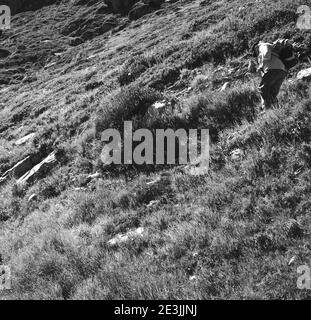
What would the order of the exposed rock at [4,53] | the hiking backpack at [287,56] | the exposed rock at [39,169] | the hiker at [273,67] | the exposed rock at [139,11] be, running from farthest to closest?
the exposed rock at [4,53] → the exposed rock at [139,11] → the exposed rock at [39,169] → the hiking backpack at [287,56] → the hiker at [273,67]

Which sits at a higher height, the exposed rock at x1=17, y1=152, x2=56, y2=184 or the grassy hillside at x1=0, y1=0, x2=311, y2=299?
the grassy hillside at x1=0, y1=0, x2=311, y2=299

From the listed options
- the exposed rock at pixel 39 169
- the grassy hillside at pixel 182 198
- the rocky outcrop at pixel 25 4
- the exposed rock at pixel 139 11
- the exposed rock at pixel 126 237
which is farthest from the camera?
the rocky outcrop at pixel 25 4

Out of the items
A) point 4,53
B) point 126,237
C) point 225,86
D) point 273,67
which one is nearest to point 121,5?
point 4,53

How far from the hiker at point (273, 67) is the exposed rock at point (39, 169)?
6.01m

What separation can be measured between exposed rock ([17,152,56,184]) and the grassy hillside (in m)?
0.19

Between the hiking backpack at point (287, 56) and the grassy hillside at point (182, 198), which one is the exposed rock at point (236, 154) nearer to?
the grassy hillside at point (182, 198)

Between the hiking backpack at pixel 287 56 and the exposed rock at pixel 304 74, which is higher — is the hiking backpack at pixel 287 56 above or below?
above

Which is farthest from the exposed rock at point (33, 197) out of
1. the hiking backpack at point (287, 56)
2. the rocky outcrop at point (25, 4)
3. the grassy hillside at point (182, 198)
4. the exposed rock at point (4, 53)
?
the rocky outcrop at point (25, 4)

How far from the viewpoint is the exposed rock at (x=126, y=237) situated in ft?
24.1

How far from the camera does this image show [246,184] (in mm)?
7367

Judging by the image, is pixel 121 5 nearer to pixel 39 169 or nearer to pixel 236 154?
pixel 39 169

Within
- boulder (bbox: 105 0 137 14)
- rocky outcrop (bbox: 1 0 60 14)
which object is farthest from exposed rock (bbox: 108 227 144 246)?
rocky outcrop (bbox: 1 0 60 14)

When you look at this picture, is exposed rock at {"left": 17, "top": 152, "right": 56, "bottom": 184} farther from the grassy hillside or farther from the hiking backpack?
the hiking backpack

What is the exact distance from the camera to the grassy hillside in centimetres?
589
